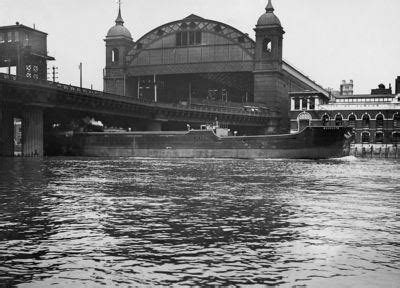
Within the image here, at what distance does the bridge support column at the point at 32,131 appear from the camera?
75.6 m

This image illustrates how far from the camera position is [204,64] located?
131750 millimetres

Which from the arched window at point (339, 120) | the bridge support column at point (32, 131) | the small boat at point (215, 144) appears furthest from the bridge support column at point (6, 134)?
the arched window at point (339, 120)

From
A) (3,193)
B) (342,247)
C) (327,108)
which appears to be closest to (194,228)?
(342,247)

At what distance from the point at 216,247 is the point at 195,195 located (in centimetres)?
1242

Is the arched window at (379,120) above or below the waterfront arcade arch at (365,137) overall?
above

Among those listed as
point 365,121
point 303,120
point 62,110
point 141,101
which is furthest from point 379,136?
point 62,110

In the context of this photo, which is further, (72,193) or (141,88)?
(141,88)

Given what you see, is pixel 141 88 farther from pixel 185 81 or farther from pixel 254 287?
pixel 254 287

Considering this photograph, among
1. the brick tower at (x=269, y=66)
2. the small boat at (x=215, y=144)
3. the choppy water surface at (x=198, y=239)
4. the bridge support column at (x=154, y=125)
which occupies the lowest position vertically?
the choppy water surface at (x=198, y=239)

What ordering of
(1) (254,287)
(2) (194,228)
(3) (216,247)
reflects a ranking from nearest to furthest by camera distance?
(1) (254,287) < (3) (216,247) < (2) (194,228)

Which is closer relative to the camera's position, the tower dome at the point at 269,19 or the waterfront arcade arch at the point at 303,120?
the waterfront arcade arch at the point at 303,120

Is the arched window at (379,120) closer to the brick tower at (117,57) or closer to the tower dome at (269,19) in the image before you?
the tower dome at (269,19)

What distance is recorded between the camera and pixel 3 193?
26.2m

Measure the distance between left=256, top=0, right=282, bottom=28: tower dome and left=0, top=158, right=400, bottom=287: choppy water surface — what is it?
357 ft
